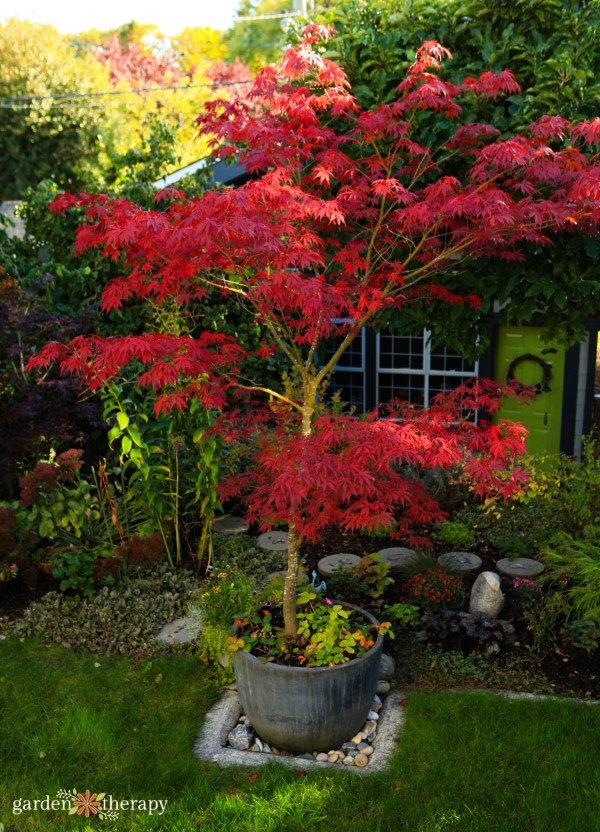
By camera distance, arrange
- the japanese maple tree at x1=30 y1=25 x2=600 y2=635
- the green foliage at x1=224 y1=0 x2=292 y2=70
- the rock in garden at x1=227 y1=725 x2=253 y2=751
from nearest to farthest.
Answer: the japanese maple tree at x1=30 y1=25 x2=600 y2=635
the rock in garden at x1=227 y1=725 x2=253 y2=751
the green foliage at x1=224 y1=0 x2=292 y2=70

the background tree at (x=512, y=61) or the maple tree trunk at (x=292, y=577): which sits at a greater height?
the background tree at (x=512, y=61)

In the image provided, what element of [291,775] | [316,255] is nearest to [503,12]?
[316,255]

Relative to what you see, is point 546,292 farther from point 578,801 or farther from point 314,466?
point 578,801

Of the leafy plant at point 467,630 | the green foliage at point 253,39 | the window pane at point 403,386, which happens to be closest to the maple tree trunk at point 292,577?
the leafy plant at point 467,630

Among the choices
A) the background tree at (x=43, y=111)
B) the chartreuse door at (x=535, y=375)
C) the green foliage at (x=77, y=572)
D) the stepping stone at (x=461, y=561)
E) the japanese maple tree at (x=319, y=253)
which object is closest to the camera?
the japanese maple tree at (x=319, y=253)

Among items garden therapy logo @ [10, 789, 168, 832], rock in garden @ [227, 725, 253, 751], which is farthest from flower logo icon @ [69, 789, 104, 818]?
rock in garden @ [227, 725, 253, 751]

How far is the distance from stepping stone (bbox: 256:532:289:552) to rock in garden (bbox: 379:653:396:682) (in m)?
2.08

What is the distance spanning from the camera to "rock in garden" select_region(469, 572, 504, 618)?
5.86m

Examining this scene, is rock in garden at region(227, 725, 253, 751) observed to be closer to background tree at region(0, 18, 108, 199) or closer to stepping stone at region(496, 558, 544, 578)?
stepping stone at region(496, 558, 544, 578)

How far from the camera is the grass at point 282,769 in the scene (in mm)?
3971

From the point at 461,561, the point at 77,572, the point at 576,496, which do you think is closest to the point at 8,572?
the point at 77,572

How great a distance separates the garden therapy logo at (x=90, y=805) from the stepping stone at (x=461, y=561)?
329 cm

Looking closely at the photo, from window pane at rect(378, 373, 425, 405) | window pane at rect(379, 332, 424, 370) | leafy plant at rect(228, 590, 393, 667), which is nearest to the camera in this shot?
leafy plant at rect(228, 590, 393, 667)

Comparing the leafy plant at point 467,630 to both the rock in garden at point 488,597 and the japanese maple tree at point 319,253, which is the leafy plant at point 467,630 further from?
the japanese maple tree at point 319,253
